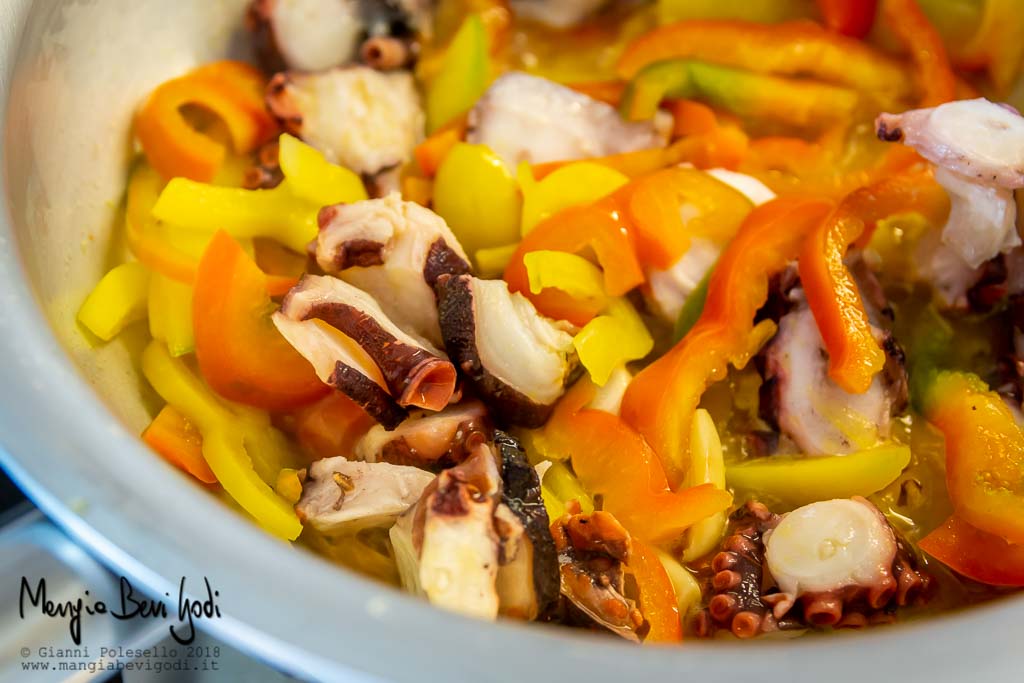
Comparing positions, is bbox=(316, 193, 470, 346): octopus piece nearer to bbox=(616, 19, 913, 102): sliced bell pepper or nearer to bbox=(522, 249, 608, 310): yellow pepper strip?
bbox=(522, 249, 608, 310): yellow pepper strip

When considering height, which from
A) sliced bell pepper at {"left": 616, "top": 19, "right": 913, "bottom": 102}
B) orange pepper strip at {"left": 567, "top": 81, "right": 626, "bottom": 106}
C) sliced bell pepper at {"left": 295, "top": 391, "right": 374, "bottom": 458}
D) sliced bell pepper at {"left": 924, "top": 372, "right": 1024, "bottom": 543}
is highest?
sliced bell pepper at {"left": 616, "top": 19, "right": 913, "bottom": 102}

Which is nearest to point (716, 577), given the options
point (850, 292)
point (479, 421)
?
point (479, 421)

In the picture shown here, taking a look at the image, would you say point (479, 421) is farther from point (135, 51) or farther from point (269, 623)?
point (135, 51)

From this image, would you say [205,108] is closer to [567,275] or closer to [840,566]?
[567,275]

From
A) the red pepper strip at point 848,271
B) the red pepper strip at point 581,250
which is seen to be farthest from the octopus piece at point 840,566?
the red pepper strip at point 581,250

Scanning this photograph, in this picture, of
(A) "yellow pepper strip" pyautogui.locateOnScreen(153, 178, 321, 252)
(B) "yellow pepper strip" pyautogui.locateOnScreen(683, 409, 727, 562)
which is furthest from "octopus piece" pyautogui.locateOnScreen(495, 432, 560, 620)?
(A) "yellow pepper strip" pyautogui.locateOnScreen(153, 178, 321, 252)

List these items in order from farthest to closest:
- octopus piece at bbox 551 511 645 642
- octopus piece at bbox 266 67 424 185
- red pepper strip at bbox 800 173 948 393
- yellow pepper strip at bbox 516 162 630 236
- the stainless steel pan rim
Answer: octopus piece at bbox 266 67 424 185 < yellow pepper strip at bbox 516 162 630 236 < red pepper strip at bbox 800 173 948 393 < octopus piece at bbox 551 511 645 642 < the stainless steel pan rim
